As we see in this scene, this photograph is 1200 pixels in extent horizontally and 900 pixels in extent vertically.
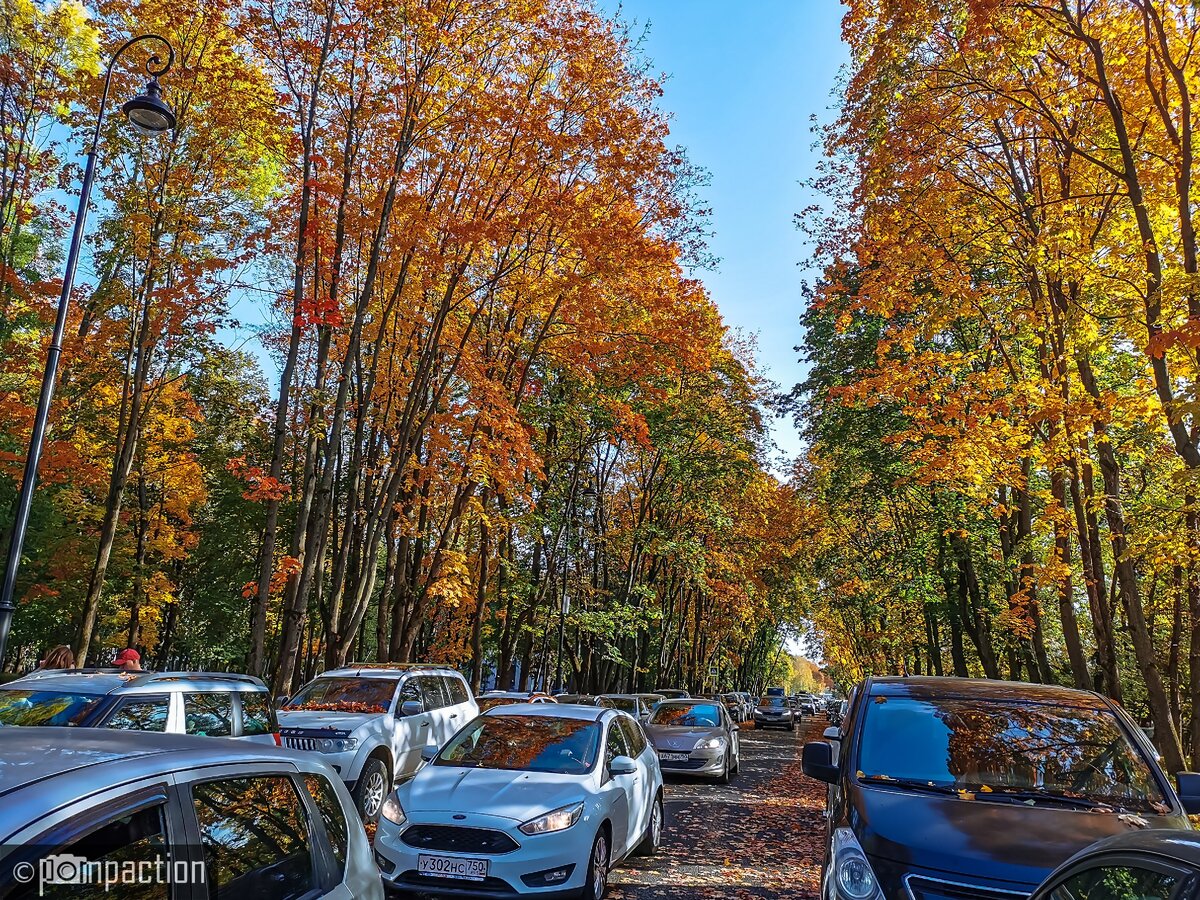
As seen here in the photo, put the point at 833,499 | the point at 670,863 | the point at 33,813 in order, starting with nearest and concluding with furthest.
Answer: the point at 33,813
the point at 670,863
the point at 833,499

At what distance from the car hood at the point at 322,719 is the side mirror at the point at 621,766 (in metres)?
3.68

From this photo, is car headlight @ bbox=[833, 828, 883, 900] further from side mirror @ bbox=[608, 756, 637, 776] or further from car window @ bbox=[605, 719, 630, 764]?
car window @ bbox=[605, 719, 630, 764]

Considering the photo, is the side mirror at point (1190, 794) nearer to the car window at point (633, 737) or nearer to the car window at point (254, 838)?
the car window at point (633, 737)

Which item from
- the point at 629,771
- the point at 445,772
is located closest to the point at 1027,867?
the point at 629,771

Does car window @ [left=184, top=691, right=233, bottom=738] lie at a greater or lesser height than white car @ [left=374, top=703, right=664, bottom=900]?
greater

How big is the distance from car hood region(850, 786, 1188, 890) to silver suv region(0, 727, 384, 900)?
109 inches

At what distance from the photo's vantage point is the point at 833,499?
24.0 metres

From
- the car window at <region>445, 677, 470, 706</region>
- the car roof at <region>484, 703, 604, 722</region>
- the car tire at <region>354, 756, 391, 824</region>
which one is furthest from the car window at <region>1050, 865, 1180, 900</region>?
the car window at <region>445, 677, 470, 706</region>

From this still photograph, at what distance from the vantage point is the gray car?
1535 cm

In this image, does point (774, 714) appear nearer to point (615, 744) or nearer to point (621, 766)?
point (615, 744)

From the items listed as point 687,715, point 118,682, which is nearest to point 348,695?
point 118,682

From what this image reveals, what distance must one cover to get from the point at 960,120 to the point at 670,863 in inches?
Answer: 433

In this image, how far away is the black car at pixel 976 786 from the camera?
12.9 ft

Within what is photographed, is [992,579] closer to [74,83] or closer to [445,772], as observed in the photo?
[445,772]
